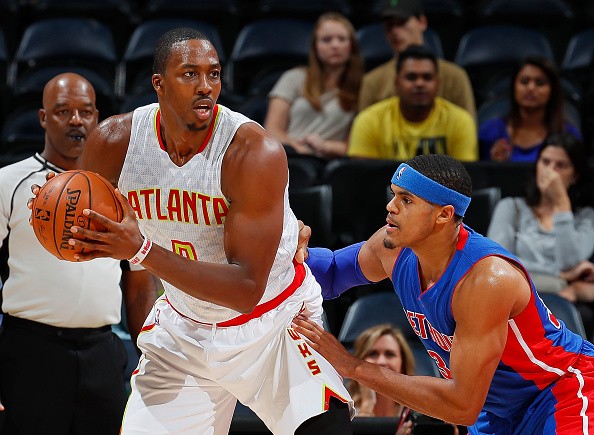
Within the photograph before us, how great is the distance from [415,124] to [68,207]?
4.10 m

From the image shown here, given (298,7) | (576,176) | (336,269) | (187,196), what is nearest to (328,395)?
(336,269)

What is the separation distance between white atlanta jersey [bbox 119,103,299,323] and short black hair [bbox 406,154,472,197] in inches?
19.8

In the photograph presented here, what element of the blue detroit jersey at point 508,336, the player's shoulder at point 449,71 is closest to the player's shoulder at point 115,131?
the blue detroit jersey at point 508,336

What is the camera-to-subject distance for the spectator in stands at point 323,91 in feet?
23.4

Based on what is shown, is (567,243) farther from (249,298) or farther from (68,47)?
(68,47)

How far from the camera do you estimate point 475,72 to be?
8.12 meters

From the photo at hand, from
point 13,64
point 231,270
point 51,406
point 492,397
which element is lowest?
point 51,406

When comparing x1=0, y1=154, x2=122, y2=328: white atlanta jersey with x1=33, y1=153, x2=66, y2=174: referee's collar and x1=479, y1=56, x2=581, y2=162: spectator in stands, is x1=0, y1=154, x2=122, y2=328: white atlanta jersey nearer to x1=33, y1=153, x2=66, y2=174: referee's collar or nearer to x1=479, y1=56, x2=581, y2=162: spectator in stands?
x1=33, y1=153, x2=66, y2=174: referee's collar

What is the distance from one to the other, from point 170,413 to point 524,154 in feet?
12.7

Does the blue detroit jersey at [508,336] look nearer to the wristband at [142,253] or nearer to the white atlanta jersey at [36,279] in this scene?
the wristband at [142,253]

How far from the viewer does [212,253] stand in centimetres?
365

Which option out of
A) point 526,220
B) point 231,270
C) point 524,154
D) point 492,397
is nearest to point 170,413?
point 231,270

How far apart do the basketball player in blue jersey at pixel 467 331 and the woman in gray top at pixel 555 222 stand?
2.23 m

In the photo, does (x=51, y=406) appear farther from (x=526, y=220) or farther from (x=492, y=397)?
(x=526, y=220)
